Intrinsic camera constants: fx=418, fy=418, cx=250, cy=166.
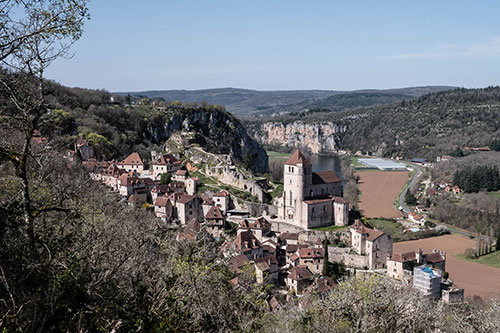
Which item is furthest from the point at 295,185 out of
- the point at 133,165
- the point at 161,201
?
the point at 133,165

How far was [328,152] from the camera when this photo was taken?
143 meters

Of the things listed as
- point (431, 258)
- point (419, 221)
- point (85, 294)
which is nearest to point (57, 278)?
point (85, 294)

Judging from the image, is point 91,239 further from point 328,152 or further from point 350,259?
point 328,152

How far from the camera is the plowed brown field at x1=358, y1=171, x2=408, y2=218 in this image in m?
58.0

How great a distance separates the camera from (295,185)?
121 ft

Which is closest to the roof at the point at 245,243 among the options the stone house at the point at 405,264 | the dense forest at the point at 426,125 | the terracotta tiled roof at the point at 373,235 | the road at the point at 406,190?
the terracotta tiled roof at the point at 373,235

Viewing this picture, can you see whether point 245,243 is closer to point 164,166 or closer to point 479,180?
point 164,166

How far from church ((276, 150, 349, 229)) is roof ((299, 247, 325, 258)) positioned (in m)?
4.54

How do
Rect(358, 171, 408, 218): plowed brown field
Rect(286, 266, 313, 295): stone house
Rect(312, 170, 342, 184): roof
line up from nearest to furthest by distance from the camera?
Rect(286, 266, 313, 295): stone house
Rect(312, 170, 342, 184): roof
Rect(358, 171, 408, 218): plowed brown field

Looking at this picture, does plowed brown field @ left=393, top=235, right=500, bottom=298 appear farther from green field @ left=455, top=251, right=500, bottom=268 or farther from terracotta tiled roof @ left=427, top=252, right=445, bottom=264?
terracotta tiled roof @ left=427, top=252, right=445, bottom=264

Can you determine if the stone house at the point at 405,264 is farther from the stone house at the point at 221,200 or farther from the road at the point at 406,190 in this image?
the road at the point at 406,190

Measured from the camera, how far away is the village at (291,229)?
2825 centimetres

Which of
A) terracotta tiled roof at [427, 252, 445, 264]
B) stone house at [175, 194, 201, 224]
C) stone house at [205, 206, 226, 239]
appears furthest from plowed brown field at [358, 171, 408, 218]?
stone house at [175, 194, 201, 224]

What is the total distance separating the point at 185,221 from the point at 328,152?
4422 inches
